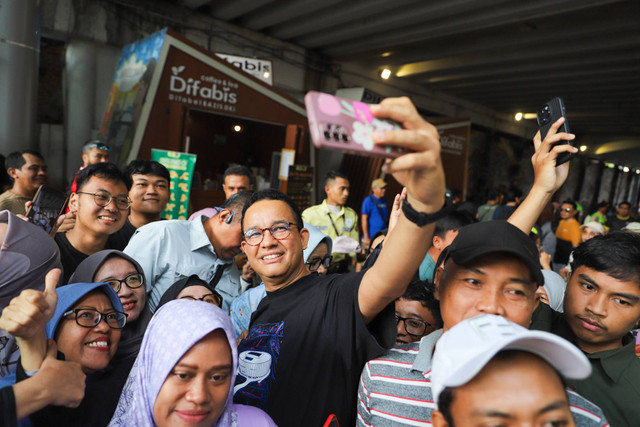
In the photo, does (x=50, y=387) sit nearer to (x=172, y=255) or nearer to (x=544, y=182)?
(x=172, y=255)

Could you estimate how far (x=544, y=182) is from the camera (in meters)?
1.71

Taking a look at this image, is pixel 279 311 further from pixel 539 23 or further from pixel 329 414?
pixel 539 23

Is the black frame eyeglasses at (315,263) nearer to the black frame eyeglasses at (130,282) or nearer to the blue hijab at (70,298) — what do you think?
the black frame eyeglasses at (130,282)

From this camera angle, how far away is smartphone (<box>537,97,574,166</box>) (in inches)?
65.3

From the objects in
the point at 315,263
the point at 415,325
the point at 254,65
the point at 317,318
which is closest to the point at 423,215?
the point at 317,318

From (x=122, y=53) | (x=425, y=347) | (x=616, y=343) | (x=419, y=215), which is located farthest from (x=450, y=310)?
(x=122, y=53)

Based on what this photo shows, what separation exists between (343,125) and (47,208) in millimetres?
2367

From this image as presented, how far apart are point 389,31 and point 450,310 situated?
9.40 m

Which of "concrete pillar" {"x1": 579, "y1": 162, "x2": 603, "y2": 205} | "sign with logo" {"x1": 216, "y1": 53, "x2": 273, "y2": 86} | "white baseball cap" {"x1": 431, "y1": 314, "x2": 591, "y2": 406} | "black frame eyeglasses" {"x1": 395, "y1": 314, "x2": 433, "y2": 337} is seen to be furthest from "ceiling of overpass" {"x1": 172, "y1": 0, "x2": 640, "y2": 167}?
"white baseball cap" {"x1": 431, "y1": 314, "x2": 591, "y2": 406}

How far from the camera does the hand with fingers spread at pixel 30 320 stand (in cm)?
114

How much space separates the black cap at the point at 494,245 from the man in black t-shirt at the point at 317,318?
0.57 ft

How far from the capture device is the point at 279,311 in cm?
169

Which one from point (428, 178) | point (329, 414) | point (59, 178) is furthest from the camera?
point (59, 178)

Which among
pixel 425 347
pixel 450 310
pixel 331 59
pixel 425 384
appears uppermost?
pixel 331 59
